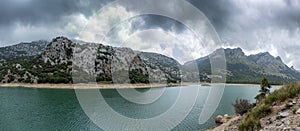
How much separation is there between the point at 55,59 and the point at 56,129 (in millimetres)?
125523

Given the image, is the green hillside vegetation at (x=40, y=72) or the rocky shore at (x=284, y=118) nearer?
the rocky shore at (x=284, y=118)

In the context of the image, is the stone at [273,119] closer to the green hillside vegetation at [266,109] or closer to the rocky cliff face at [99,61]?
the green hillside vegetation at [266,109]

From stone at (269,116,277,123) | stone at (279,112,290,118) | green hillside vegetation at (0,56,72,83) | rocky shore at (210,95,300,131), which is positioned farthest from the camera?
green hillside vegetation at (0,56,72,83)

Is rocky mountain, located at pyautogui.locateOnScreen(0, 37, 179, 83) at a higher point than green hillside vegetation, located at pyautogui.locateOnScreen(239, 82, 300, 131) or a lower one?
higher

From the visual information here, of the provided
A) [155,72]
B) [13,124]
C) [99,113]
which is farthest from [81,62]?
[13,124]

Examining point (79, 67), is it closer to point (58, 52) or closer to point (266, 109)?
point (58, 52)

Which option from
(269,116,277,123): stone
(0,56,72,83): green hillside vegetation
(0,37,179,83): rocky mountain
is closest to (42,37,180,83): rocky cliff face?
(0,37,179,83): rocky mountain

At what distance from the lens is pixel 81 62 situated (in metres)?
128

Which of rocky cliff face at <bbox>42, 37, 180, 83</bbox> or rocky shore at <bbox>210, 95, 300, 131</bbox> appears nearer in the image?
rocky shore at <bbox>210, 95, 300, 131</bbox>

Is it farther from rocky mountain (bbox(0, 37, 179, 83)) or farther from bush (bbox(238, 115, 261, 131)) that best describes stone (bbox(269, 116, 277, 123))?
rocky mountain (bbox(0, 37, 179, 83))

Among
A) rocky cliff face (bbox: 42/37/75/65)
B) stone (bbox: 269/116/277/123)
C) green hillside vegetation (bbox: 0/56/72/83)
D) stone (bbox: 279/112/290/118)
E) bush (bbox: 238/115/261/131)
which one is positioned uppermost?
rocky cliff face (bbox: 42/37/75/65)

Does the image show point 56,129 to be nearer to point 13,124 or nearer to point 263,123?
point 13,124

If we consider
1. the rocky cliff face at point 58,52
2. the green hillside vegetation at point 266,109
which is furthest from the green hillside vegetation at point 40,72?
the green hillside vegetation at point 266,109

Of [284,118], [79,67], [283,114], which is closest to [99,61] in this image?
[79,67]
